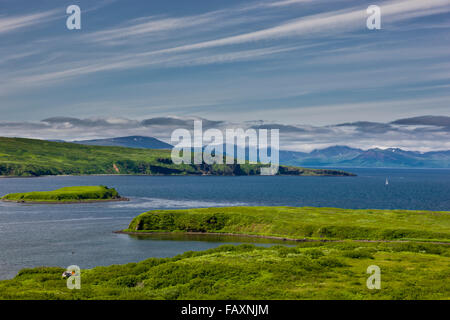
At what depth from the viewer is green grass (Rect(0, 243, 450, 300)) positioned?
51.1 meters

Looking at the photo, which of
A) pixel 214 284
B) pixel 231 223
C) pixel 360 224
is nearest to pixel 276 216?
pixel 231 223

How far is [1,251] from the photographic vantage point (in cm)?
11638

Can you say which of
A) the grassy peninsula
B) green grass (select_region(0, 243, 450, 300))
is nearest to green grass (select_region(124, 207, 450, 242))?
the grassy peninsula

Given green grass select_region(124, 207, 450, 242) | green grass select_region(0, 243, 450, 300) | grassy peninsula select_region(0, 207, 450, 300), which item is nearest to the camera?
green grass select_region(0, 243, 450, 300)

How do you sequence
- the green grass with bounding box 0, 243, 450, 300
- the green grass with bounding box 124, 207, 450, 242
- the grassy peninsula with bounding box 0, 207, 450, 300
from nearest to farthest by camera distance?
the green grass with bounding box 0, 243, 450, 300 < the grassy peninsula with bounding box 0, 207, 450, 300 < the green grass with bounding box 124, 207, 450, 242

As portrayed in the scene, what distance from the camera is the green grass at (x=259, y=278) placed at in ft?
168

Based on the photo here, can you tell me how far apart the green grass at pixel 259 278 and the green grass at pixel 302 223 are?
5030 cm

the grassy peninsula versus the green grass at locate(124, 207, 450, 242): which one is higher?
the grassy peninsula

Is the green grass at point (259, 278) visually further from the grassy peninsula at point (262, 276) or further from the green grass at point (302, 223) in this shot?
the green grass at point (302, 223)

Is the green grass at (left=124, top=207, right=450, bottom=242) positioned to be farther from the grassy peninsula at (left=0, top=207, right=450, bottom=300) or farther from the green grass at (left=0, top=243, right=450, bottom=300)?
the green grass at (left=0, top=243, right=450, bottom=300)

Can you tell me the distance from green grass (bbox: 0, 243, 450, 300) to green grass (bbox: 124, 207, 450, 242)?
50298 mm

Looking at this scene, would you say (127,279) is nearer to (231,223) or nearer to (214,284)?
(214,284)

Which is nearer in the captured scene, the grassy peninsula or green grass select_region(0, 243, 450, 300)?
green grass select_region(0, 243, 450, 300)

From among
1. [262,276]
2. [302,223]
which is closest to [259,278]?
[262,276]
